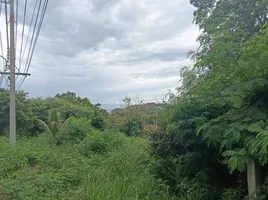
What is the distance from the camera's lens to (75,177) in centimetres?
704

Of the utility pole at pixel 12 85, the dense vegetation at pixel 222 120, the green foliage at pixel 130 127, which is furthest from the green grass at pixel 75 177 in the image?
the green foliage at pixel 130 127

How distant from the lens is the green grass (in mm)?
5426

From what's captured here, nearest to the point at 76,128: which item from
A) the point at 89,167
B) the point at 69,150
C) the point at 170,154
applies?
the point at 69,150

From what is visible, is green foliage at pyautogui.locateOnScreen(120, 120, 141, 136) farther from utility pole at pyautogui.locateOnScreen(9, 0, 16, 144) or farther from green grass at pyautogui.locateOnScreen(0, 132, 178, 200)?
green grass at pyautogui.locateOnScreen(0, 132, 178, 200)

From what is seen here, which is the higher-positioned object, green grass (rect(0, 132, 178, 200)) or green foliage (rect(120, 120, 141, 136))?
green foliage (rect(120, 120, 141, 136))

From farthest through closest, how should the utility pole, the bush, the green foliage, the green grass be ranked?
the green foliage, the bush, the utility pole, the green grass

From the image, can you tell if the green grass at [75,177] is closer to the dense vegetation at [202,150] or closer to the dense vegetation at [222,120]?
the dense vegetation at [202,150]

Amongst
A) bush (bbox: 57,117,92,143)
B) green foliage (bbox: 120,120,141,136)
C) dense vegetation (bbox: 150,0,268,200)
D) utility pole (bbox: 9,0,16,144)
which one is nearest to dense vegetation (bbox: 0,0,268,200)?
dense vegetation (bbox: 150,0,268,200)

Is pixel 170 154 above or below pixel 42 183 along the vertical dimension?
above

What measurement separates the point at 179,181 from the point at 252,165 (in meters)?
1.79

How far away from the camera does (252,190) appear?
12.7ft

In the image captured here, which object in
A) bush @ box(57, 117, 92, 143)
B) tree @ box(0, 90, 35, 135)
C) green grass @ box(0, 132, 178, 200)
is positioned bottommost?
green grass @ box(0, 132, 178, 200)

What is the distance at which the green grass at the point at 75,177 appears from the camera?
543 centimetres

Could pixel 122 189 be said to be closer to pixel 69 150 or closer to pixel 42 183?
pixel 42 183
